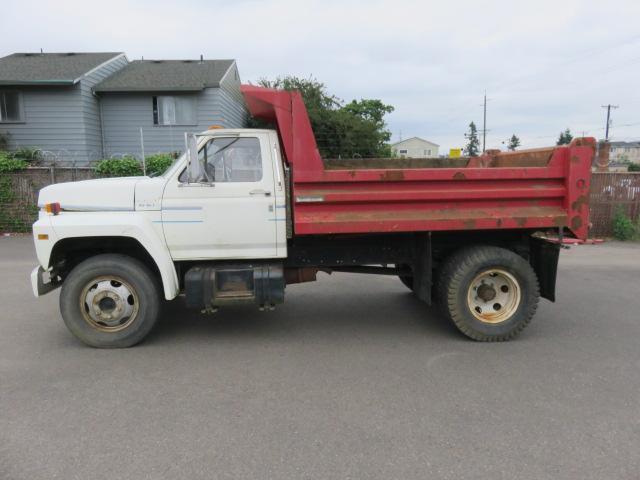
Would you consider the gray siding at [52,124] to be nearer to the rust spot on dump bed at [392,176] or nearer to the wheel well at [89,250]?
the wheel well at [89,250]

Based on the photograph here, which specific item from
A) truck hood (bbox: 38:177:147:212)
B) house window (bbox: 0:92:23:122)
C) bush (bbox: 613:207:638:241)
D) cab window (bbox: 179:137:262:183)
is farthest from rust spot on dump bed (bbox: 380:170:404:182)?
house window (bbox: 0:92:23:122)

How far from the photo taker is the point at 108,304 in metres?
4.77

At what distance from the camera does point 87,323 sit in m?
4.77

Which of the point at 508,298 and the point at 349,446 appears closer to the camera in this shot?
the point at 349,446

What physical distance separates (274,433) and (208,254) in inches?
83.2

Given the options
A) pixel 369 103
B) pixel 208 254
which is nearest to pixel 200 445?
pixel 208 254

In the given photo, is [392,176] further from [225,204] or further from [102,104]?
[102,104]

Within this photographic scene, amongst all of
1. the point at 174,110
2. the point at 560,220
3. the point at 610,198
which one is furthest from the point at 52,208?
the point at 174,110

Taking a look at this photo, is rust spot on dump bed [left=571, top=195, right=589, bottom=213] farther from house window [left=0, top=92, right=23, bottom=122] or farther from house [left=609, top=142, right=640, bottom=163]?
house [left=609, top=142, right=640, bottom=163]

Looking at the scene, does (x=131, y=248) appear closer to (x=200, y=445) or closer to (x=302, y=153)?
(x=302, y=153)

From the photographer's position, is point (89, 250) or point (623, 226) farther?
point (623, 226)

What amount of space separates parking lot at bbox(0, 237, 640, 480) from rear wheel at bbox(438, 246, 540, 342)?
19 centimetres

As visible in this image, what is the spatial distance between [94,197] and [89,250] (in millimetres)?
735

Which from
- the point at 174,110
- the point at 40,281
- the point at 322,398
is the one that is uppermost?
the point at 174,110
